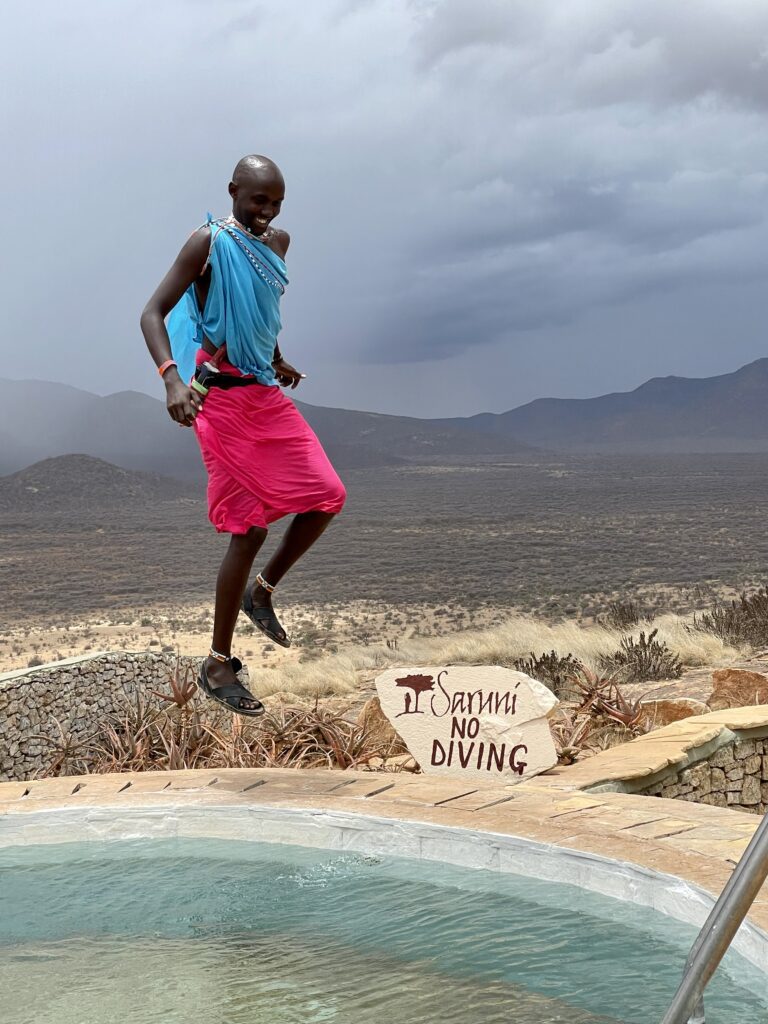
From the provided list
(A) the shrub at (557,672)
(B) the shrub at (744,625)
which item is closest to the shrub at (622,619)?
(B) the shrub at (744,625)

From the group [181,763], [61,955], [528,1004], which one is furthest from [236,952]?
[181,763]

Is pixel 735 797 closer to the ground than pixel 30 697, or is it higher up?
closer to the ground

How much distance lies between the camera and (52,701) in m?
7.26

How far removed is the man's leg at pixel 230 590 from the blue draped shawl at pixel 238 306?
1.94 ft

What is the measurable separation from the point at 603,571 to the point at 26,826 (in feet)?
81.4

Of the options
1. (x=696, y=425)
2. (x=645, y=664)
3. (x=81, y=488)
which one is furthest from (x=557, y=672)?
(x=696, y=425)

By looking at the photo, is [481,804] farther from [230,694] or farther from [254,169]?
[254,169]

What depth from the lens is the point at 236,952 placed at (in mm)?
3016

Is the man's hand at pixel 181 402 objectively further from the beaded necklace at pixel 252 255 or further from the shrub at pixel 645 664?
the shrub at pixel 645 664

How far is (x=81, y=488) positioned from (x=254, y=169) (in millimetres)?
66115

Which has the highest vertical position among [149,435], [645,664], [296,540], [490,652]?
[149,435]

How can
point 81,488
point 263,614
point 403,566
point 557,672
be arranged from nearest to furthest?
point 263,614 < point 557,672 < point 403,566 < point 81,488

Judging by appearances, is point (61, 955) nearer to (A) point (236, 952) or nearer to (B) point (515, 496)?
(A) point (236, 952)

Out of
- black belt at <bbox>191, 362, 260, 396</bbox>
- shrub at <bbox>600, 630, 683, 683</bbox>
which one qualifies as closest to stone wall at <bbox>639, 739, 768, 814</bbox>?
black belt at <bbox>191, 362, 260, 396</bbox>
